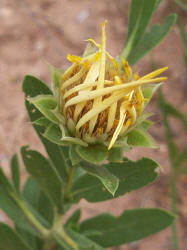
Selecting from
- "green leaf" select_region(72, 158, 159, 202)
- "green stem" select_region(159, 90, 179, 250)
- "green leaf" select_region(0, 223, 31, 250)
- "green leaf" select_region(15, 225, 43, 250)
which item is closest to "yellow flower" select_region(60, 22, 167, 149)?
"green leaf" select_region(72, 158, 159, 202)

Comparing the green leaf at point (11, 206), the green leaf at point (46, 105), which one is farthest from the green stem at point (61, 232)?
the green leaf at point (46, 105)

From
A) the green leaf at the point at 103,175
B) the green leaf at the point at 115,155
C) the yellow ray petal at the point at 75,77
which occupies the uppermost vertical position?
the yellow ray petal at the point at 75,77

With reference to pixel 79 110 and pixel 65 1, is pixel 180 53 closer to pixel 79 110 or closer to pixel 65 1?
pixel 65 1

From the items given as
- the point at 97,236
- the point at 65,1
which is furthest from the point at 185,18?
the point at 97,236

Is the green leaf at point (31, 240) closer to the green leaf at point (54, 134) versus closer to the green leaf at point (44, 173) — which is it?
the green leaf at point (44, 173)

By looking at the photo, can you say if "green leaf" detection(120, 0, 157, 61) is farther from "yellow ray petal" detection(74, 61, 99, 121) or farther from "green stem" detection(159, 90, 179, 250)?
"green stem" detection(159, 90, 179, 250)

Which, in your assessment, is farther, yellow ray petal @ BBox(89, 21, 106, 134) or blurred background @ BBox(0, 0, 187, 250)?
blurred background @ BBox(0, 0, 187, 250)
